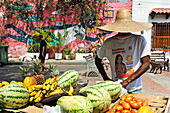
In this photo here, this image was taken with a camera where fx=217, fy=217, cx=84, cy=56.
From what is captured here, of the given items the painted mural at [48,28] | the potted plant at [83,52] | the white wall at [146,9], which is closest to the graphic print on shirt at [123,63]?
the potted plant at [83,52]

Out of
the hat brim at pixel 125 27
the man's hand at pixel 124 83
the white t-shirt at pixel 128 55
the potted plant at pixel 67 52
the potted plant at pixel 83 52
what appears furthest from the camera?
the potted plant at pixel 67 52

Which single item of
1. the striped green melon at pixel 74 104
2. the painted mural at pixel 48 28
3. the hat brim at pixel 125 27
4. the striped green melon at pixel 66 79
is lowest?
the striped green melon at pixel 74 104

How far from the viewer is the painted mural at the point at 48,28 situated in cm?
1956

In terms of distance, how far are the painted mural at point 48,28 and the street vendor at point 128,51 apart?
52.8ft

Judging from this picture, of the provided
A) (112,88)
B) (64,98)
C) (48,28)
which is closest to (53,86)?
(64,98)

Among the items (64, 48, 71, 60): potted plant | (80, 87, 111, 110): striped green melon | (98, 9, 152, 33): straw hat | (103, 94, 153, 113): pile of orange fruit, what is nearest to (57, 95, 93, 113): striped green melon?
(80, 87, 111, 110): striped green melon

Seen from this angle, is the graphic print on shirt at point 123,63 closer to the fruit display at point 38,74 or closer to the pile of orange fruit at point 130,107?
the pile of orange fruit at point 130,107

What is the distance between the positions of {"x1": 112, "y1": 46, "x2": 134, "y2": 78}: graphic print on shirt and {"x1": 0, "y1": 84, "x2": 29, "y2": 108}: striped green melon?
177 centimetres

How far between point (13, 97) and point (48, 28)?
18189 millimetres

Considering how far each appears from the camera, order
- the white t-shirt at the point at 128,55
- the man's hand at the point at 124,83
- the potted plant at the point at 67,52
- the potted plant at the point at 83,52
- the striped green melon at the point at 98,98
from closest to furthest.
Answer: the striped green melon at the point at 98,98, the man's hand at the point at 124,83, the white t-shirt at the point at 128,55, the potted plant at the point at 83,52, the potted plant at the point at 67,52

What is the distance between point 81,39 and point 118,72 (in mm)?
16323

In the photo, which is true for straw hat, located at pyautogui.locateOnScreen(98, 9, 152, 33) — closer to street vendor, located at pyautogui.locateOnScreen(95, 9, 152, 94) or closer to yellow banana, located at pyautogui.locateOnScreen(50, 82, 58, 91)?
street vendor, located at pyautogui.locateOnScreen(95, 9, 152, 94)

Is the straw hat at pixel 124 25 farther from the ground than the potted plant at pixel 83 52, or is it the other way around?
the straw hat at pixel 124 25

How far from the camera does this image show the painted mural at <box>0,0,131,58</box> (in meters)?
19.6
